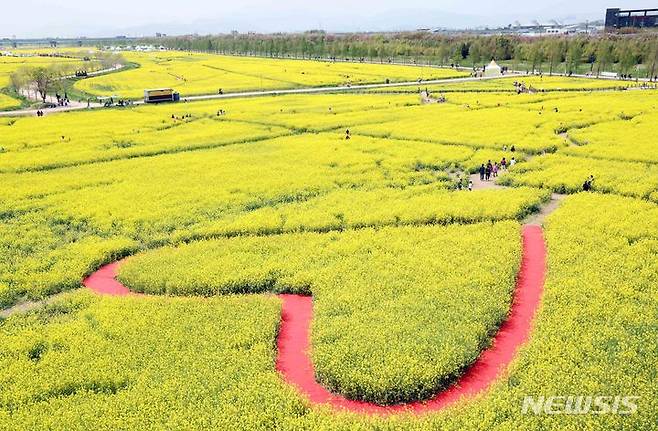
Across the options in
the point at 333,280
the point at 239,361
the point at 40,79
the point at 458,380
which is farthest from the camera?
the point at 40,79

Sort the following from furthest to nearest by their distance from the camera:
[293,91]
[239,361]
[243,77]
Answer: [243,77] < [293,91] < [239,361]

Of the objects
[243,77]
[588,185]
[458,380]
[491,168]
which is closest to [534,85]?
[243,77]

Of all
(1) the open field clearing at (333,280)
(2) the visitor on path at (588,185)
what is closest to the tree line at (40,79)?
(1) the open field clearing at (333,280)

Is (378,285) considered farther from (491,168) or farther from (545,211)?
(491,168)

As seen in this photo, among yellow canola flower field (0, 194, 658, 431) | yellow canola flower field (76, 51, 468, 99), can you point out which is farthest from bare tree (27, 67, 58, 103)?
yellow canola flower field (0, 194, 658, 431)

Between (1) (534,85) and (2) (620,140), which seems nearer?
(2) (620,140)

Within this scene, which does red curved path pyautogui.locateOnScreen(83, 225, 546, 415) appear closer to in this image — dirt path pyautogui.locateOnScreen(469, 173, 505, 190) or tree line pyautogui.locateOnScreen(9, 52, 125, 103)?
dirt path pyautogui.locateOnScreen(469, 173, 505, 190)

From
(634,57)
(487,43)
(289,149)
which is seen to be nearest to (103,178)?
(289,149)
